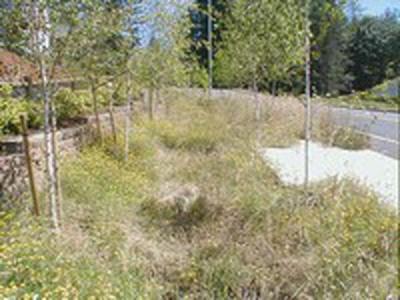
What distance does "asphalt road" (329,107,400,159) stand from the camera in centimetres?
941

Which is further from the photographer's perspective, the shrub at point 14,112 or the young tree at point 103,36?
the shrub at point 14,112

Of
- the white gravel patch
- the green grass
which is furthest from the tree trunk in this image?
the white gravel patch

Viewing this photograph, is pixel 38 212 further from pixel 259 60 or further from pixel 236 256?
pixel 259 60

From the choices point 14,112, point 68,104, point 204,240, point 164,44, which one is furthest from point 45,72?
point 164,44

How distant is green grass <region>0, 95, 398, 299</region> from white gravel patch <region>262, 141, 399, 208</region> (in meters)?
0.51

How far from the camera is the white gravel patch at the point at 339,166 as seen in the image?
257 inches

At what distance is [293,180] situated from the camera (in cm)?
668

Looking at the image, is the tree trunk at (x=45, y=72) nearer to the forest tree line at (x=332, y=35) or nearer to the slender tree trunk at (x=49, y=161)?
the slender tree trunk at (x=49, y=161)

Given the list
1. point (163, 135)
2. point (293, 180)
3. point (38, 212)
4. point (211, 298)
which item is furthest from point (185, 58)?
point (211, 298)

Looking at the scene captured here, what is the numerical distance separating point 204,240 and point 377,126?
13006mm

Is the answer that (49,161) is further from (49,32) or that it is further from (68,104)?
(68,104)

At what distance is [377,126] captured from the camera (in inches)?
640

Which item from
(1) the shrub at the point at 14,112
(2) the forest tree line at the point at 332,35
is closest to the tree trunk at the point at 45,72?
(1) the shrub at the point at 14,112

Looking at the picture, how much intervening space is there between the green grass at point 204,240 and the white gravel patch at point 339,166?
20.1 inches
